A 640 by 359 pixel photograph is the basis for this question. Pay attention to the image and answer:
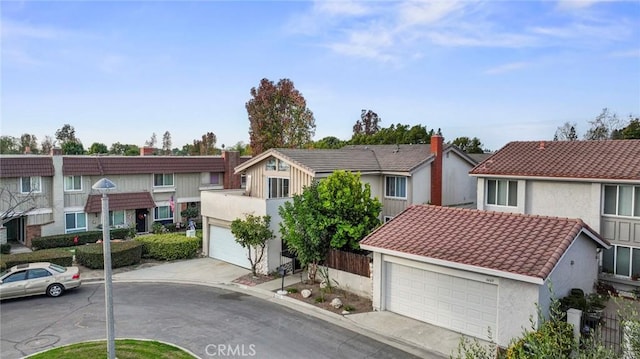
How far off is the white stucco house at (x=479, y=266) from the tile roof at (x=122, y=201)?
935 inches

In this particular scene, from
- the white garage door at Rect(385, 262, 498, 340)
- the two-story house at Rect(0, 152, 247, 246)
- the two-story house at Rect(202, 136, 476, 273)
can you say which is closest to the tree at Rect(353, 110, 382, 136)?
the two-story house at Rect(0, 152, 247, 246)

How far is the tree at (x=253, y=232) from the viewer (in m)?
21.9

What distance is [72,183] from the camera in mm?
32719

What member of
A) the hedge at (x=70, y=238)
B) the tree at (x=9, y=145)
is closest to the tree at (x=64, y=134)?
the tree at (x=9, y=145)

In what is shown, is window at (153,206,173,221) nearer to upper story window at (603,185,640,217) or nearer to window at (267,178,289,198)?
window at (267,178,289,198)

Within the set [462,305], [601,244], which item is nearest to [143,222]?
[462,305]

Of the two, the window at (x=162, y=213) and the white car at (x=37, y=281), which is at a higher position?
the window at (x=162, y=213)

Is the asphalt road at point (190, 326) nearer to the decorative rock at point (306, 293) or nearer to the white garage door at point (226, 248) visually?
the decorative rock at point (306, 293)

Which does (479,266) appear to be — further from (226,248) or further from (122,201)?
→ (122,201)

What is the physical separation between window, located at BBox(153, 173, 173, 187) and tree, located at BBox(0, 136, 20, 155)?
46923 mm

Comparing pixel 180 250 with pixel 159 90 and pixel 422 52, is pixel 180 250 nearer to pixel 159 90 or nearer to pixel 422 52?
pixel 159 90

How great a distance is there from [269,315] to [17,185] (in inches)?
931

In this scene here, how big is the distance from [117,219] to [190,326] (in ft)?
71.6

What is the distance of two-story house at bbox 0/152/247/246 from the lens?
30094mm
